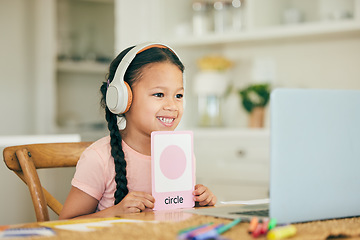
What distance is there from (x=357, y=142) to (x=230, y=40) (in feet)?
7.69

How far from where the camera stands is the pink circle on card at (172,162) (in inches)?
40.3

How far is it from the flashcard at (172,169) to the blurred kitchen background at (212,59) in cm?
159

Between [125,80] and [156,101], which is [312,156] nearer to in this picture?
[156,101]

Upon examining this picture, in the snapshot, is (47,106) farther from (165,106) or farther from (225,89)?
(165,106)

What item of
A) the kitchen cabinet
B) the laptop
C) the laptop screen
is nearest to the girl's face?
the laptop

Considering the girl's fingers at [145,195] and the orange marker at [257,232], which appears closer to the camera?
the orange marker at [257,232]

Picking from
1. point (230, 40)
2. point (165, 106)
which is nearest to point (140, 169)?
point (165, 106)

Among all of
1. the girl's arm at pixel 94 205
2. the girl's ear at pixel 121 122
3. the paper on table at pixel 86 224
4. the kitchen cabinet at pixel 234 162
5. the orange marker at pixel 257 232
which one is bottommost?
the kitchen cabinet at pixel 234 162

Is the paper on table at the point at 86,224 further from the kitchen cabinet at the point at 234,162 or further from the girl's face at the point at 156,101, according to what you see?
the kitchen cabinet at the point at 234,162

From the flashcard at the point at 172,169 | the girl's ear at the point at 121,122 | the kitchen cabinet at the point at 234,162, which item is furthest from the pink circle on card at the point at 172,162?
the kitchen cabinet at the point at 234,162

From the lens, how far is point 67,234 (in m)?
0.72

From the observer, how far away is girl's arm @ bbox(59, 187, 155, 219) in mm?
1024

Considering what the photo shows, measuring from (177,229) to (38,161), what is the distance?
628 millimetres

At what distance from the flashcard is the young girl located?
0.06 m
